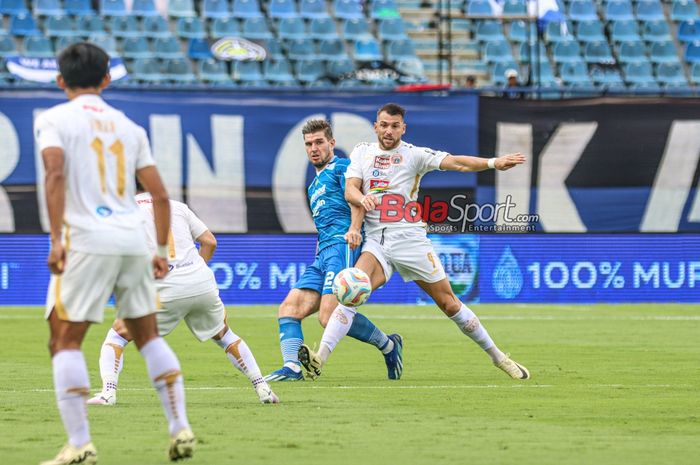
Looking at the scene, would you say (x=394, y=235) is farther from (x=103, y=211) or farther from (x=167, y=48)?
(x=167, y=48)

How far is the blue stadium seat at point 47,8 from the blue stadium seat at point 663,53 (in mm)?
12406

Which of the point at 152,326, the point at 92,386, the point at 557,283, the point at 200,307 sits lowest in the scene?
the point at 557,283

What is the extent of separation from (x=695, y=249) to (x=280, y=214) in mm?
6204

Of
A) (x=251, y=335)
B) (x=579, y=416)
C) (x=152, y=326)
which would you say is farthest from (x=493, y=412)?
(x=251, y=335)

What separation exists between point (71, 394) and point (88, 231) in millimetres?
791

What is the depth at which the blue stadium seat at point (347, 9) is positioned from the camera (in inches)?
1153

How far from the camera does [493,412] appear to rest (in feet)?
30.7

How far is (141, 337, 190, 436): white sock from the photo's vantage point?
6.91m

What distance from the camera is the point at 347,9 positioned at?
2948 cm

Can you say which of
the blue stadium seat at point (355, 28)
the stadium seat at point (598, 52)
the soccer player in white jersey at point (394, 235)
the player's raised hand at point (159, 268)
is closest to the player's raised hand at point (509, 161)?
the soccer player in white jersey at point (394, 235)

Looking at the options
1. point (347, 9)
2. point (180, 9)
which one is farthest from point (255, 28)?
point (347, 9)

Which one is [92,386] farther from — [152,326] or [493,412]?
[152,326]

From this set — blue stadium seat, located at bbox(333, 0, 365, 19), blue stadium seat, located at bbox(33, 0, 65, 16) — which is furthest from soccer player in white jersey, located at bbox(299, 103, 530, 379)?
blue stadium seat, located at bbox(333, 0, 365, 19)

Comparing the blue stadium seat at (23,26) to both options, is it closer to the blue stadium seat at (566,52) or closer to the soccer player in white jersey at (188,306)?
the blue stadium seat at (566,52)
